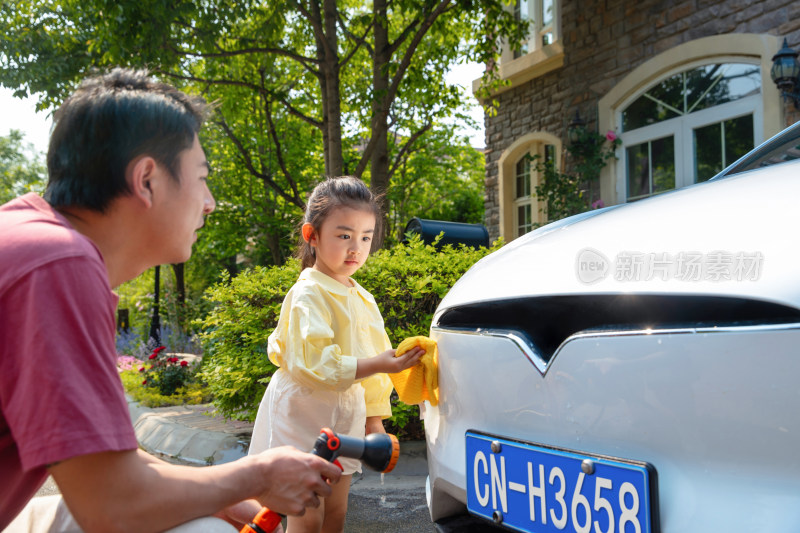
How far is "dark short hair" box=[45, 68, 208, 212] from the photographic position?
1163mm

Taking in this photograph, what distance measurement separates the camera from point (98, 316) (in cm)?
100

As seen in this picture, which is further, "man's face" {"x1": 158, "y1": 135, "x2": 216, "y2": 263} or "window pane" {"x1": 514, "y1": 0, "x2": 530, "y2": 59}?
"window pane" {"x1": 514, "y1": 0, "x2": 530, "y2": 59}

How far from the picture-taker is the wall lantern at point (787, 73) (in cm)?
629

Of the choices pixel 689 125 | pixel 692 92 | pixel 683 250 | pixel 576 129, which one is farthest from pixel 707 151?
Answer: pixel 683 250

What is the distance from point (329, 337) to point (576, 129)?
754cm

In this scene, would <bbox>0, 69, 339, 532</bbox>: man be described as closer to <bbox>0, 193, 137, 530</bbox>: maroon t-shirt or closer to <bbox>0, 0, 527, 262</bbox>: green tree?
<bbox>0, 193, 137, 530</bbox>: maroon t-shirt

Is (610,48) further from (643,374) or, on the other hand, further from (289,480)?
(289,480)

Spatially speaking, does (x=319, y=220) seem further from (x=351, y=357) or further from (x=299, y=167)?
(x=299, y=167)

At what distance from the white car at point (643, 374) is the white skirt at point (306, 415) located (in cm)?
54

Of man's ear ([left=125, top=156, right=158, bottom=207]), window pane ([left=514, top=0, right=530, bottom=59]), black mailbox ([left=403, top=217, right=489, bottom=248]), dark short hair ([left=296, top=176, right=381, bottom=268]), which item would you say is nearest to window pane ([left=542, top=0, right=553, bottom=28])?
window pane ([left=514, top=0, right=530, bottom=59])

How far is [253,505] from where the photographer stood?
1542 millimetres

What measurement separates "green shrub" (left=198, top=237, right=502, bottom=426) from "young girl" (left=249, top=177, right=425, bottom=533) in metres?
1.23

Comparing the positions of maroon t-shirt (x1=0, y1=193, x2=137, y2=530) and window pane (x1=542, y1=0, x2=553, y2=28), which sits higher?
window pane (x1=542, y1=0, x2=553, y2=28)

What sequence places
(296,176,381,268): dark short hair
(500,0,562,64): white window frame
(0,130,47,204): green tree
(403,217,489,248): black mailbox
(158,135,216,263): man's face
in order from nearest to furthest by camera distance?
(158,135,216,263): man's face
(296,176,381,268): dark short hair
(403,217,489,248): black mailbox
(500,0,562,64): white window frame
(0,130,47,204): green tree
